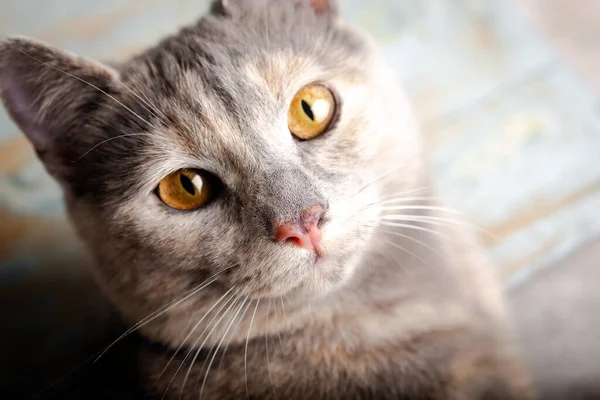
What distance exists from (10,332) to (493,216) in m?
1.00

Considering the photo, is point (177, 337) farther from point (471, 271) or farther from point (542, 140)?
point (542, 140)

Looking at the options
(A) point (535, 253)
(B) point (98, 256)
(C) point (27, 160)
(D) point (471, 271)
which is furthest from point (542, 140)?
(C) point (27, 160)

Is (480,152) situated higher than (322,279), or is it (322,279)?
(480,152)

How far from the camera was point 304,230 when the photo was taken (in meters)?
0.64

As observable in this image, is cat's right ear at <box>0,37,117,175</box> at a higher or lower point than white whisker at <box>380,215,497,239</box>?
lower

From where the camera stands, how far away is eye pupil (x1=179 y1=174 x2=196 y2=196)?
71 cm

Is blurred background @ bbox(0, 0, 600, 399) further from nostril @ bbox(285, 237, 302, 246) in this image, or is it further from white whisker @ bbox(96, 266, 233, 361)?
nostril @ bbox(285, 237, 302, 246)

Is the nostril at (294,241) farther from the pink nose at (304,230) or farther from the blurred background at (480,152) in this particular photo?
the blurred background at (480,152)

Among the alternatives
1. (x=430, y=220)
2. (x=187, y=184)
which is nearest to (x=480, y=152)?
(x=430, y=220)

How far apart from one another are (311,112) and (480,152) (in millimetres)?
558

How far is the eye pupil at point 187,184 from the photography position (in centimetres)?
71

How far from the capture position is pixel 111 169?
0.74 metres

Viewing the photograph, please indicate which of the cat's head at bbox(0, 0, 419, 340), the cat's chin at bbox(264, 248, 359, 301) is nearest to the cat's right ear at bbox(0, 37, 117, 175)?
the cat's head at bbox(0, 0, 419, 340)

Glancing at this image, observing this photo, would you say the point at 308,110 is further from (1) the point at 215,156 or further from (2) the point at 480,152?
(2) the point at 480,152
